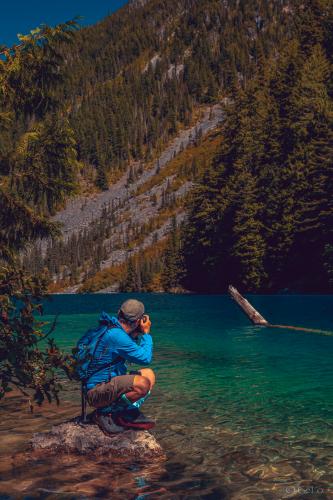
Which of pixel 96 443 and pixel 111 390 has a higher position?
pixel 111 390

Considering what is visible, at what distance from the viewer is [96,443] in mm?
7895

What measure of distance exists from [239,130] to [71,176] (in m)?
84.2

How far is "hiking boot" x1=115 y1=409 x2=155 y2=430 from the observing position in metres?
8.09

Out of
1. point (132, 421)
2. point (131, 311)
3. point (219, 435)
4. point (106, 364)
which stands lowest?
point (219, 435)

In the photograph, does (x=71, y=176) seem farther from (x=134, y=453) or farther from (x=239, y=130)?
(x=239, y=130)

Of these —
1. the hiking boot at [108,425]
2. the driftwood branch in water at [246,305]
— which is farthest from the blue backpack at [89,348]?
the driftwood branch in water at [246,305]

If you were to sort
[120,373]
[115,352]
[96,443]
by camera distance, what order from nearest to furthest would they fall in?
[115,352] < [96,443] < [120,373]

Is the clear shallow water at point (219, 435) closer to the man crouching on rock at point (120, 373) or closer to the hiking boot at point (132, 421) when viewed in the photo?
the hiking boot at point (132, 421)

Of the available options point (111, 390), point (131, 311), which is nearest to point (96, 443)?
point (111, 390)

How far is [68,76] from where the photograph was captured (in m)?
11.7

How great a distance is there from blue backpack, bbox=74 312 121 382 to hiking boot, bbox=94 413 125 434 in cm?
69

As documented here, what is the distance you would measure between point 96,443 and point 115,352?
5.12 ft

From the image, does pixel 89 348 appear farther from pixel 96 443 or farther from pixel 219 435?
pixel 219 435

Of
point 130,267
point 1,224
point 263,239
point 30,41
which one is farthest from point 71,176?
point 130,267
